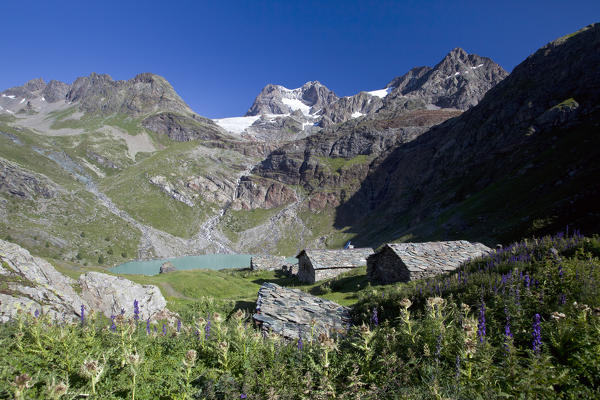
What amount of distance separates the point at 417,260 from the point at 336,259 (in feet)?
46.1

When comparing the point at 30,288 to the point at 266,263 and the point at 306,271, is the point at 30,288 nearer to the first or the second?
the point at 306,271

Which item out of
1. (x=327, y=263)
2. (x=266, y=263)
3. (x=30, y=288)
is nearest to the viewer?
(x=30, y=288)

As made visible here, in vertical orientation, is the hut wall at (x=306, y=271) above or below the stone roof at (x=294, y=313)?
below

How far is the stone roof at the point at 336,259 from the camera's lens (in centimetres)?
3473

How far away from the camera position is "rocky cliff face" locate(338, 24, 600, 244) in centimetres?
3928

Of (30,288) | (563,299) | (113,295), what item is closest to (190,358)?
(563,299)

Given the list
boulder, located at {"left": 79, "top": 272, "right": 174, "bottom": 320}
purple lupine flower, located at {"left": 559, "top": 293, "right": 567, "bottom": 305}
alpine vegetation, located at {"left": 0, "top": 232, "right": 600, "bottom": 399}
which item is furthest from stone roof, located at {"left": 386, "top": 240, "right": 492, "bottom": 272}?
boulder, located at {"left": 79, "top": 272, "right": 174, "bottom": 320}

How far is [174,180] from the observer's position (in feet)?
599

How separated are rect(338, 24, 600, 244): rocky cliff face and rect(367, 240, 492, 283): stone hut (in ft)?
39.4

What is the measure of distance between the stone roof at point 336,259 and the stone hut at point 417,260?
776cm

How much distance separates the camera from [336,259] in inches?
1432

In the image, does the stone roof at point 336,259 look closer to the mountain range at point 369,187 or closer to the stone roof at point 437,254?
the stone roof at point 437,254

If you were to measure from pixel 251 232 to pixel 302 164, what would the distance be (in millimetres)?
62879

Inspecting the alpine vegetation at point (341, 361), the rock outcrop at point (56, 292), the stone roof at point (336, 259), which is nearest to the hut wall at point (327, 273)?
the stone roof at point (336, 259)
